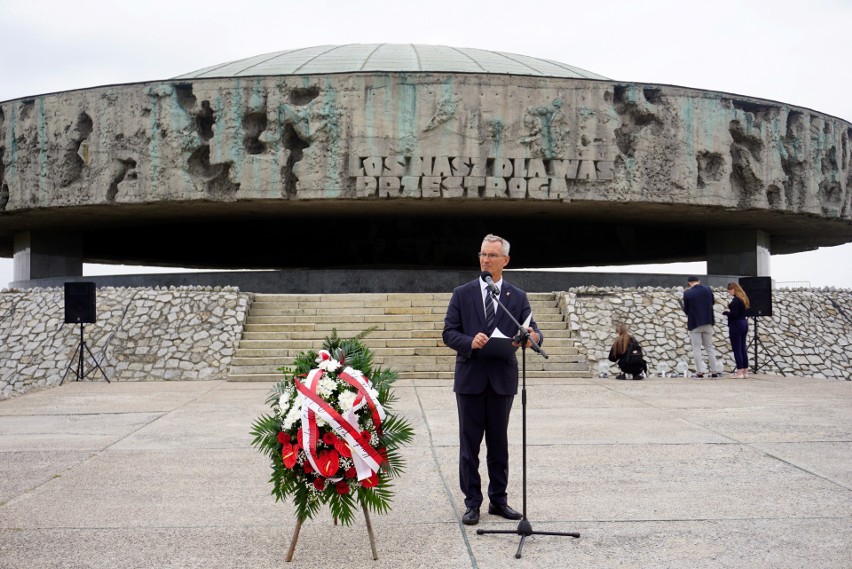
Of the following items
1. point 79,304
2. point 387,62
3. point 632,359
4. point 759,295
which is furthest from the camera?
point 387,62

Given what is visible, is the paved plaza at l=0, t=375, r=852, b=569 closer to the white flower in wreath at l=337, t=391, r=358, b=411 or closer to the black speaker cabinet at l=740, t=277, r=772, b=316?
the white flower in wreath at l=337, t=391, r=358, b=411

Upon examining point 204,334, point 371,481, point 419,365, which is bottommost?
point 419,365

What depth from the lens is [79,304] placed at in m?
13.4

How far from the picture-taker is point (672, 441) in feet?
24.6

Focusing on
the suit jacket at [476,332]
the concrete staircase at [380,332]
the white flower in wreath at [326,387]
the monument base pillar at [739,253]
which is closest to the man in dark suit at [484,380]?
the suit jacket at [476,332]

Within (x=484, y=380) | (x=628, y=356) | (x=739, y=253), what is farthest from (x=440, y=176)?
(x=484, y=380)

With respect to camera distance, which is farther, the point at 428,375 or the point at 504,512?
the point at 428,375

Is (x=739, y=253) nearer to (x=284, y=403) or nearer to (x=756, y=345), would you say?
(x=756, y=345)

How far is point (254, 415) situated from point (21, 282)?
49.7ft

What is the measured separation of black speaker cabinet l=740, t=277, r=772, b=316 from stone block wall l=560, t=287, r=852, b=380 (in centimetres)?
111

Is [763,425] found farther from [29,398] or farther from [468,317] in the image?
[29,398]

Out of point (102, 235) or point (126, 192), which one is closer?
point (126, 192)

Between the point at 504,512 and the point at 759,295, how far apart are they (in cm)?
1046

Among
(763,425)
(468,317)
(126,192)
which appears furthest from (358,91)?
(468,317)
